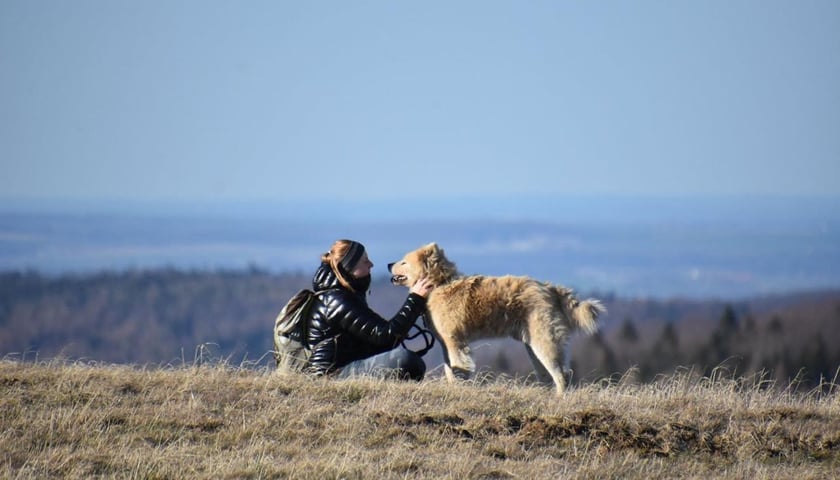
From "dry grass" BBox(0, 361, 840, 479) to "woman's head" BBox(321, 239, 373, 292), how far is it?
0.94 metres

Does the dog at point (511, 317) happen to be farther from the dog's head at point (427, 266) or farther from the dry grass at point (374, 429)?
the dry grass at point (374, 429)

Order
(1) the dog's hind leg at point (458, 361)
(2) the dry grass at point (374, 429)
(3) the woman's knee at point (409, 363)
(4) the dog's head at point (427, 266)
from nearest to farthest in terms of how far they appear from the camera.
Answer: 1. (2) the dry grass at point (374, 429)
2. (3) the woman's knee at point (409, 363)
3. (1) the dog's hind leg at point (458, 361)
4. (4) the dog's head at point (427, 266)

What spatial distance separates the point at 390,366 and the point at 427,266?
1846 millimetres

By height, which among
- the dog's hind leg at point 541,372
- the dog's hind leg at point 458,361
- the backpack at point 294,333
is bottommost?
the dog's hind leg at point 541,372

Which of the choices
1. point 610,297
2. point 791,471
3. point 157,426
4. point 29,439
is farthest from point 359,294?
point 610,297

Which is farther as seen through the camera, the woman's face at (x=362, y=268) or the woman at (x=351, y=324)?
the woman's face at (x=362, y=268)

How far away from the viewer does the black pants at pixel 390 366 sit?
10.5m

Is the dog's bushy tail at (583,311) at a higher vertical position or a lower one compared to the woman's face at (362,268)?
lower

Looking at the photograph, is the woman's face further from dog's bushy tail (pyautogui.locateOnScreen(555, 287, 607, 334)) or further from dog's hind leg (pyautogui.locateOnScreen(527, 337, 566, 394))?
dog's bushy tail (pyautogui.locateOnScreen(555, 287, 607, 334))

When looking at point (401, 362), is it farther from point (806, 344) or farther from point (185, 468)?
point (806, 344)

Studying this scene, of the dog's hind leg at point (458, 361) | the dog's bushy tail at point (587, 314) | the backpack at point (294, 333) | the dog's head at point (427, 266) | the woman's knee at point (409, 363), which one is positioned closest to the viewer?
the backpack at point (294, 333)

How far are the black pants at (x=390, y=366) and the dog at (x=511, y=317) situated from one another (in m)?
0.81

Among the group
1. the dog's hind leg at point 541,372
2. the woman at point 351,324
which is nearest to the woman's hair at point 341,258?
the woman at point 351,324

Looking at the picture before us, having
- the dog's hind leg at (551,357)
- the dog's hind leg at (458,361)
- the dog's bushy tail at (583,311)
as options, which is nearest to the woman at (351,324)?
the dog's hind leg at (458,361)
